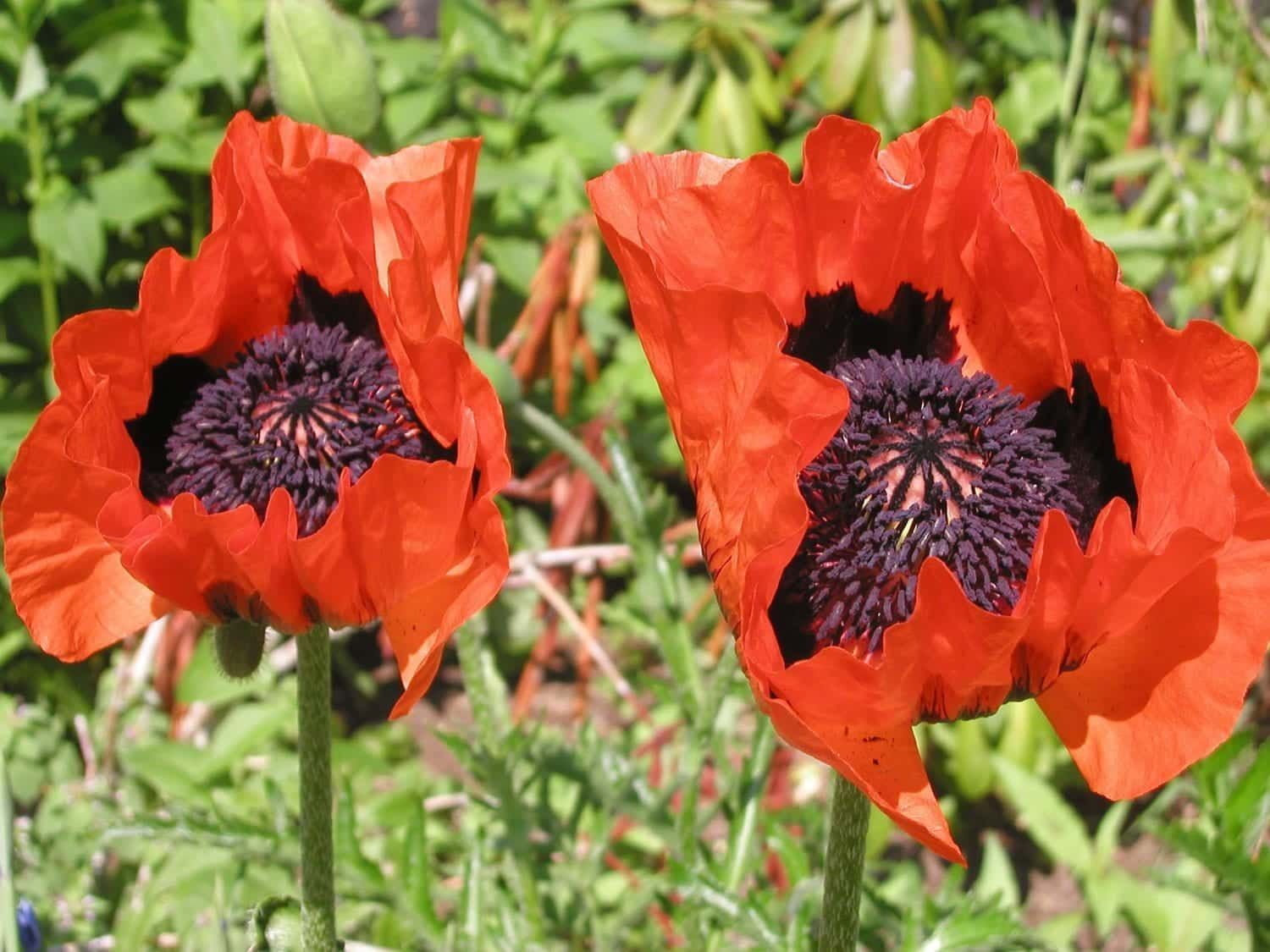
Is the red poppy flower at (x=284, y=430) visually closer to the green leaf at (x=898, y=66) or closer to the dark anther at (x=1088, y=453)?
the dark anther at (x=1088, y=453)

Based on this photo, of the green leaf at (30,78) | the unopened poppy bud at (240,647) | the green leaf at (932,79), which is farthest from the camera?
the green leaf at (932,79)

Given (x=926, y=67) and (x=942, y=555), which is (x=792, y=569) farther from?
(x=926, y=67)

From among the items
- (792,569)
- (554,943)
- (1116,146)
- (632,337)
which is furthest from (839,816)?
(1116,146)

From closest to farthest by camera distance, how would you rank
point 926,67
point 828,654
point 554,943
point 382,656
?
1. point 828,654
2. point 554,943
3. point 926,67
4. point 382,656

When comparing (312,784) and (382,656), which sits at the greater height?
(312,784)

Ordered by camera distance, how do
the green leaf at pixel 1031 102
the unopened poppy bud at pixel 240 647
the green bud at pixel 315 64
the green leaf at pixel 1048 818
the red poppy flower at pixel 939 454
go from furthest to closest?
1. the green leaf at pixel 1031 102
2. the green leaf at pixel 1048 818
3. the green bud at pixel 315 64
4. the unopened poppy bud at pixel 240 647
5. the red poppy flower at pixel 939 454

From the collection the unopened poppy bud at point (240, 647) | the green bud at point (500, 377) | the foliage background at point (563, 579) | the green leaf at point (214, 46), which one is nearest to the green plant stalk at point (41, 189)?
the foliage background at point (563, 579)

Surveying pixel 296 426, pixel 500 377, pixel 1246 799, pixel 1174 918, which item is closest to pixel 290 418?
pixel 296 426
